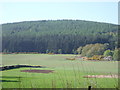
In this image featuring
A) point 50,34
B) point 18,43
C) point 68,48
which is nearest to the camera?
point 68,48

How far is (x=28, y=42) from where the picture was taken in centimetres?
9250

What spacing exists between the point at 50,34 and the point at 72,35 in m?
9.17

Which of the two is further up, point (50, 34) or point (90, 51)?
point (50, 34)

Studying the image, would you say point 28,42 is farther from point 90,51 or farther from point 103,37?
point 90,51

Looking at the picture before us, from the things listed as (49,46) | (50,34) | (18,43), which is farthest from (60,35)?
(18,43)

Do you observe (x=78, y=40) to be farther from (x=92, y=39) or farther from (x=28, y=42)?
(x=28, y=42)

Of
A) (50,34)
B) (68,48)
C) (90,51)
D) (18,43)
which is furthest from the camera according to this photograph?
(50,34)

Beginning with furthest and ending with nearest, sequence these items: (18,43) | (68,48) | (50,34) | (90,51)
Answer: (50,34) → (18,43) → (68,48) → (90,51)

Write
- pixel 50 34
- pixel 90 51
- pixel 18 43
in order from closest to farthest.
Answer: pixel 90 51 < pixel 18 43 < pixel 50 34

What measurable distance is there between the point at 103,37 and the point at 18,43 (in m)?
32.8

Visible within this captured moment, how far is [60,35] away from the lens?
95.1 metres

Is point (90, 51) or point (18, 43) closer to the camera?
point (90, 51)

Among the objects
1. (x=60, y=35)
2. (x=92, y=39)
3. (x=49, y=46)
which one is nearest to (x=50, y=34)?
(x=60, y=35)

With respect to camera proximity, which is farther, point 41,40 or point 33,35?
point 33,35
